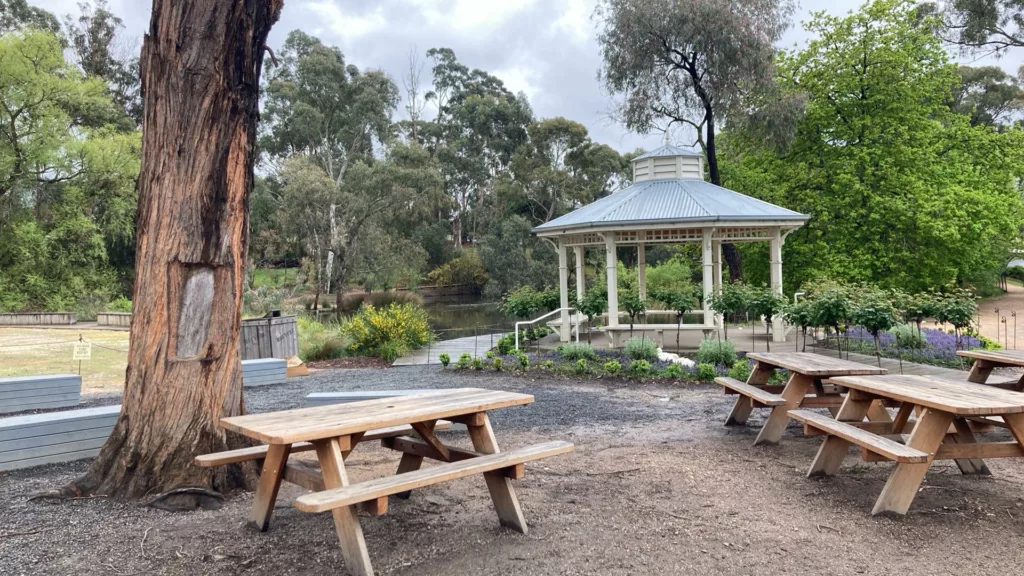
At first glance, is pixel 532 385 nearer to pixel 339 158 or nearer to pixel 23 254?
pixel 23 254

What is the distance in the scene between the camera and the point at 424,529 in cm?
344

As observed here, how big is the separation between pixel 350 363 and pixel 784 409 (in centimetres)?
817

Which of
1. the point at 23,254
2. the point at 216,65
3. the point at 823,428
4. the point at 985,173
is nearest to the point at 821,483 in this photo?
the point at 823,428

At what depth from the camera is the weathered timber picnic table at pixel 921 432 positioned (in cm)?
338

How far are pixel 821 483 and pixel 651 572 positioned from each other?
70.3 inches

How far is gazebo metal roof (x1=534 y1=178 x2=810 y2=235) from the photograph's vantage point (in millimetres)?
11992

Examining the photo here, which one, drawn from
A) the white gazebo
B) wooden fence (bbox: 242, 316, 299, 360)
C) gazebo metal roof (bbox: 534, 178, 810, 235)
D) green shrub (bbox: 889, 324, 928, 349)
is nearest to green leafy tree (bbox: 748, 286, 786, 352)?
the white gazebo

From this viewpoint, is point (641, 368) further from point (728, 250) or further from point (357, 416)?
point (728, 250)

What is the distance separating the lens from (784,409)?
16.7 feet

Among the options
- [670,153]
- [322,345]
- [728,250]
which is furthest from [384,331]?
[728,250]

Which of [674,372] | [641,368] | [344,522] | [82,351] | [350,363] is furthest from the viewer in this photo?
[350,363]

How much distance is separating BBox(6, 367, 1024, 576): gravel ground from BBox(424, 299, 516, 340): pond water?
15638 mm

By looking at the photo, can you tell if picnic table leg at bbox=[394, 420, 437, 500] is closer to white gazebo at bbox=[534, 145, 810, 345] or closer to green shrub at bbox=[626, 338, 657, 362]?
green shrub at bbox=[626, 338, 657, 362]

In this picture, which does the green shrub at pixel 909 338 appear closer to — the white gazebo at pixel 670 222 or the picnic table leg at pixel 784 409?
the white gazebo at pixel 670 222
